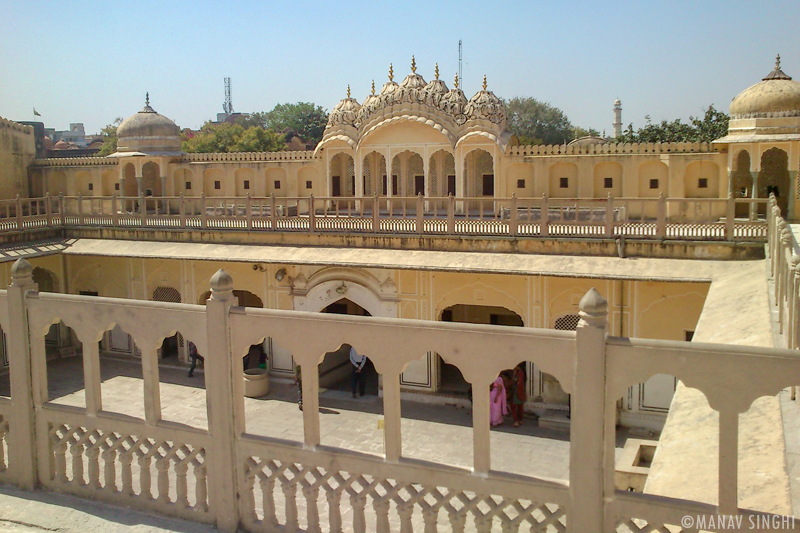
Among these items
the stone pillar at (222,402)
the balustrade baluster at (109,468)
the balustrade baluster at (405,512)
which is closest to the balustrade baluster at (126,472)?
the balustrade baluster at (109,468)

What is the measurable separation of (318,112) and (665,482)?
184 feet

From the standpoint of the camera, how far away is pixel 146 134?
2619cm

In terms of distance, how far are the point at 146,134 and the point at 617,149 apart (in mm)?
16529

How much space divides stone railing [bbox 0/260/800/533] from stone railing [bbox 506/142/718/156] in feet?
54.2

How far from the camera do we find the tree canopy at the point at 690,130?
3172 centimetres

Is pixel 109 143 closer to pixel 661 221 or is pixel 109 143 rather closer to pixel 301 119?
pixel 301 119

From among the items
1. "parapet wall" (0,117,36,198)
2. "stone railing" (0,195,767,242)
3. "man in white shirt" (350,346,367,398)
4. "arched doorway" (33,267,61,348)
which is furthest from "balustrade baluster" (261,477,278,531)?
"parapet wall" (0,117,36,198)

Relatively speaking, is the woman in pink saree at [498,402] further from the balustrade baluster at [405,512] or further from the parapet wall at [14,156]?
the parapet wall at [14,156]

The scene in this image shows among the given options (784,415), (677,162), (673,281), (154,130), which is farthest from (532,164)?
(784,415)

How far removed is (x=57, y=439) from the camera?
5.81 meters

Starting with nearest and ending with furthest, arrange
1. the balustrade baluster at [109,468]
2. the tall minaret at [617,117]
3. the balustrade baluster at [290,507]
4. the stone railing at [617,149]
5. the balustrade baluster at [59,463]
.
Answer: the balustrade baluster at [290,507] < the balustrade baluster at [109,468] < the balustrade baluster at [59,463] < the stone railing at [617,149] < the tall minaret at [617,117]

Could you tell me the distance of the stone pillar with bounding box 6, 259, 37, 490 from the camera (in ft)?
19.0

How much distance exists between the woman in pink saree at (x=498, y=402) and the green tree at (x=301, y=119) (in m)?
43.2

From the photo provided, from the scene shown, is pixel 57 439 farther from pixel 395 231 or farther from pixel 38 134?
pixel 38 134
